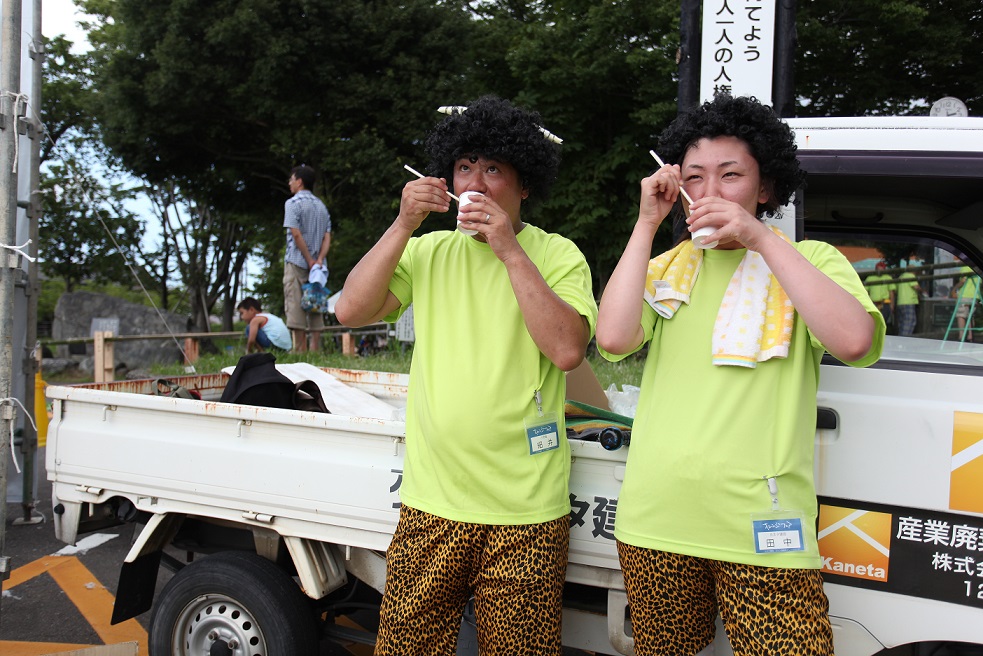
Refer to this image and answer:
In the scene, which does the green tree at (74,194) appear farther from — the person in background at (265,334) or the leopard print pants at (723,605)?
the leopard print pants at (723,605)

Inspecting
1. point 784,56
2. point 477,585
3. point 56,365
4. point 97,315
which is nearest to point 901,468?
point 477,585

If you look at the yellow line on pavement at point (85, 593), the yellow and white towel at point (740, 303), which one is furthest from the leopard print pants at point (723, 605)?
the yellow line on pavement at point (85, 593)

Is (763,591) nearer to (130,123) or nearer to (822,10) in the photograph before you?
(822,10)

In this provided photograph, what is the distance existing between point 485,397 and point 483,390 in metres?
0.02

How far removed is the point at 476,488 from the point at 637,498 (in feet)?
1.35

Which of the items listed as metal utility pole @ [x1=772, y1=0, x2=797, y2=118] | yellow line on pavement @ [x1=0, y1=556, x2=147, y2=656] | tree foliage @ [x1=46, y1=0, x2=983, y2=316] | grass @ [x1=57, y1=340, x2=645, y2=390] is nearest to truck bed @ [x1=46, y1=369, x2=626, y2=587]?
yellow line on pavement @ [x1=0, y1=556, x2=147, y2=656]

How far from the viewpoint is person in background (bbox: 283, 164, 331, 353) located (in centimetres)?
780

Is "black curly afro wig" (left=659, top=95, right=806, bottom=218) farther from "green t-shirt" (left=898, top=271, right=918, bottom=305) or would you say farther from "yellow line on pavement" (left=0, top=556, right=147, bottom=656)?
"yellow line on pavement" (left=0, top=556, right=147, bottom=656)

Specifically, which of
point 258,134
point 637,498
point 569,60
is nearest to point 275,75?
point 258,134

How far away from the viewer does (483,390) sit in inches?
79.0

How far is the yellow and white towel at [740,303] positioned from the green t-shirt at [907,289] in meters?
1.22

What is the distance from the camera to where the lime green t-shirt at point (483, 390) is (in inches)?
78.7

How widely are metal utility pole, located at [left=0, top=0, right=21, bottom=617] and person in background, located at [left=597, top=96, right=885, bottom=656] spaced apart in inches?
102

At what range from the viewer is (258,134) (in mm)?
15242
